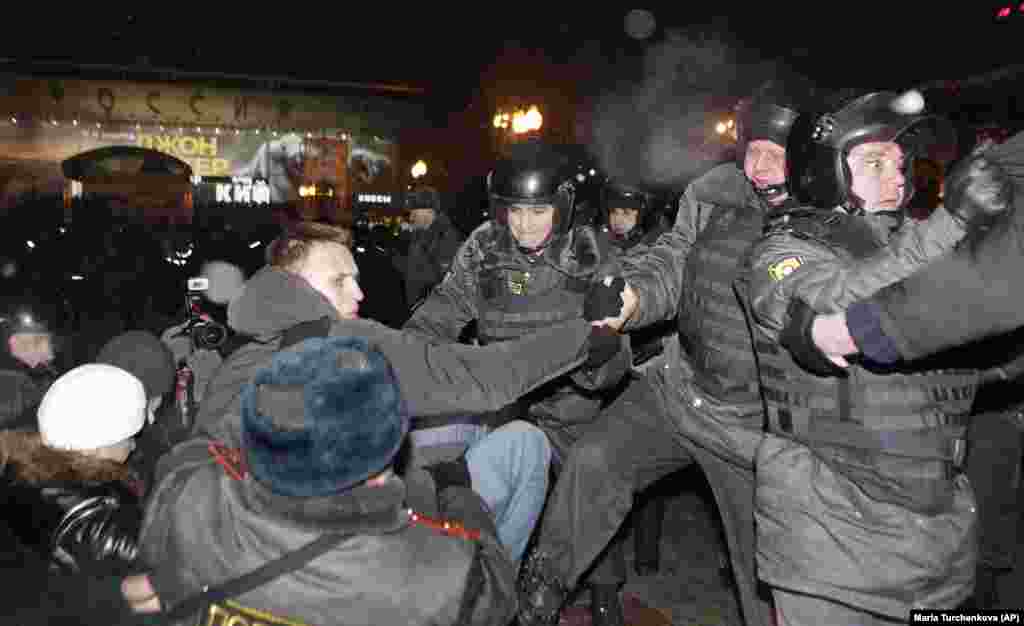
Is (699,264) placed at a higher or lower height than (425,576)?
higher

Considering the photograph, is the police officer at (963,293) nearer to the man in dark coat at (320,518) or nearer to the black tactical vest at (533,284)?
the man in dark coat at (320,518)

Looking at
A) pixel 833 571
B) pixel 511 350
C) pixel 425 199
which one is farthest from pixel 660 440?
pixel 425 199

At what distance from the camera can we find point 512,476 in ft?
10.8

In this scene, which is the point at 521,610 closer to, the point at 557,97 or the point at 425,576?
the point at 425,576

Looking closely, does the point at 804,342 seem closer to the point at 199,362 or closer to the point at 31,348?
the point at 199,362

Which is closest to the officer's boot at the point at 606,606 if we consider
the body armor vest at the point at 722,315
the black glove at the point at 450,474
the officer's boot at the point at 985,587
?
the body armor vest at the point at 722,315

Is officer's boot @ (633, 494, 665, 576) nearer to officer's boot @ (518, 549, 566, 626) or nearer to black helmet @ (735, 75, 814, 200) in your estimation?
officer's boot @ (518, 549, 566, 626)

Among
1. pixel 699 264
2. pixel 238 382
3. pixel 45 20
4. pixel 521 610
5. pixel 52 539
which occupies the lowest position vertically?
pixel 521 610

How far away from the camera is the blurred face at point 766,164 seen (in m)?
3.49

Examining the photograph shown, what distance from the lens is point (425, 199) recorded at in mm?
9992

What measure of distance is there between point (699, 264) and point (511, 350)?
113cm

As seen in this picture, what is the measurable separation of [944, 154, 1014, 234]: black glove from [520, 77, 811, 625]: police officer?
1.38m

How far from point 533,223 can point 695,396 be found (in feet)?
4.25

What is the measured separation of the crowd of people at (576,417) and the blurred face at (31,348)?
2.51ft
